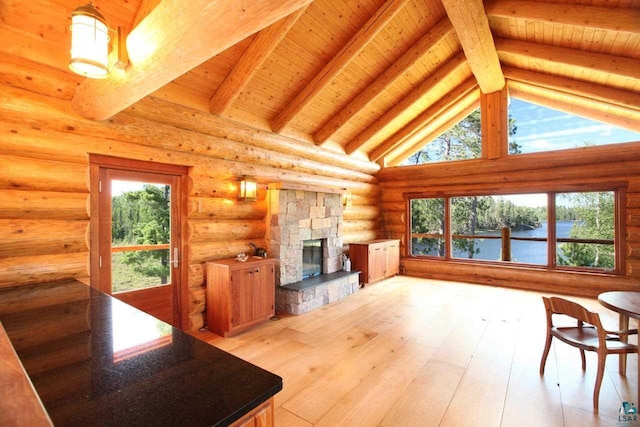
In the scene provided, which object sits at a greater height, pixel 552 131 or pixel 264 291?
pixel 552 131

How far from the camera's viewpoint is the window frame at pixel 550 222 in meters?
5.84

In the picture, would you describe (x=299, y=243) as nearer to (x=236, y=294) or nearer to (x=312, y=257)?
(x=312, y=257)

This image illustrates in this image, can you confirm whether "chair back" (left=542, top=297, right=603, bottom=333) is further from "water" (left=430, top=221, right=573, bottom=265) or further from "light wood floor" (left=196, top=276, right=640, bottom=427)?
"water" (left=430, top=221, right=573, bottom=265)

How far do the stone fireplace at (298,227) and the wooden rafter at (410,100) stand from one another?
4.87 ft

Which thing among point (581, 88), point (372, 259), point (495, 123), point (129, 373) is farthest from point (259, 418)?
point (495, 123)

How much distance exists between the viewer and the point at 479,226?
7547 millimetres

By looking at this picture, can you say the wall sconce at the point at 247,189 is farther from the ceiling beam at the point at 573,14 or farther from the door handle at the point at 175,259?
the ceiling beam at the point at 573,14

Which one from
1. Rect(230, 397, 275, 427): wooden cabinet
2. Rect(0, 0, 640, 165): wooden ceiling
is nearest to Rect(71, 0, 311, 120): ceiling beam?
Rect(0, 0, 640, 165): wooden ceiling

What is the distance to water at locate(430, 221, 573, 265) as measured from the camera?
255 inches

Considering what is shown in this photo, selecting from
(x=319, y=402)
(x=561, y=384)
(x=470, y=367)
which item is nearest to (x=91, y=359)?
(x=319, y=402)

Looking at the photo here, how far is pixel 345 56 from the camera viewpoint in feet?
14.0

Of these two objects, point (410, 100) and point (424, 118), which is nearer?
point (410, 100)

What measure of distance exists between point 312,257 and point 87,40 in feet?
15.4

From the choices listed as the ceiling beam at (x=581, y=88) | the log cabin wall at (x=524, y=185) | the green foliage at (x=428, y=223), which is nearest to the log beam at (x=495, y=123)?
the log cabin wall at (x=524, y=185)
